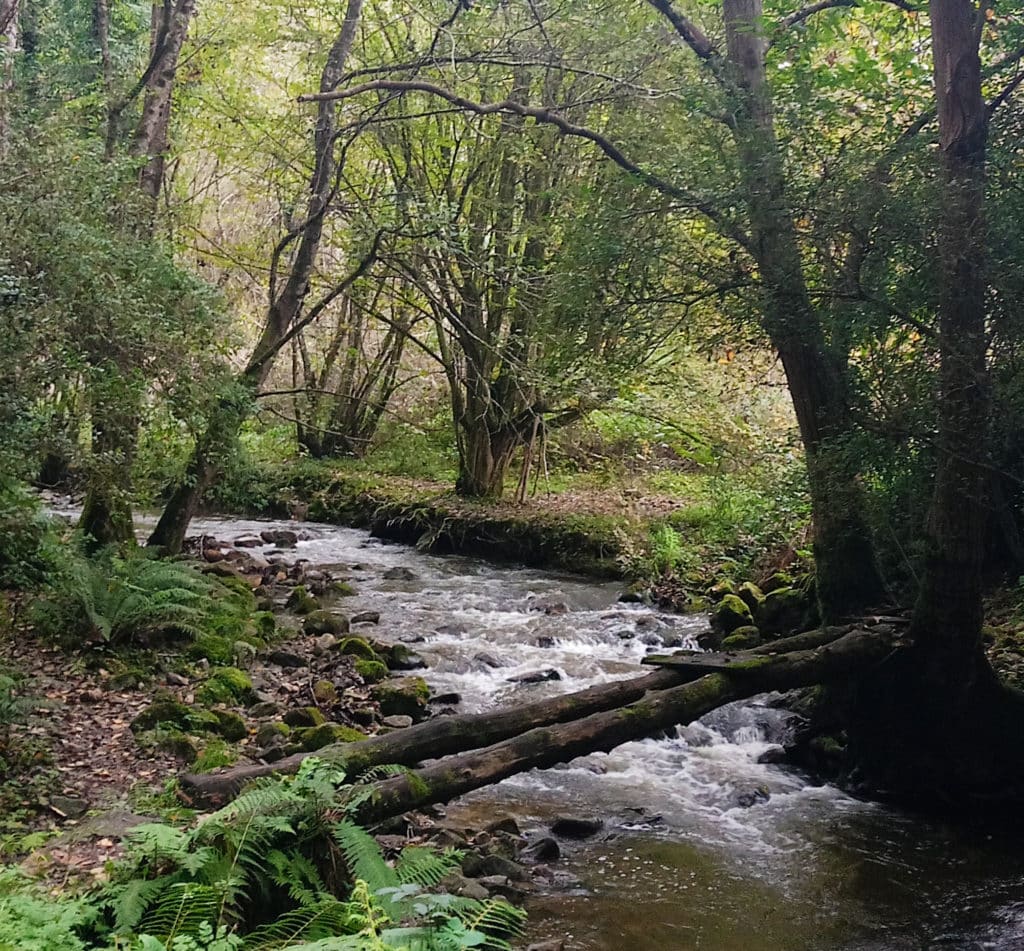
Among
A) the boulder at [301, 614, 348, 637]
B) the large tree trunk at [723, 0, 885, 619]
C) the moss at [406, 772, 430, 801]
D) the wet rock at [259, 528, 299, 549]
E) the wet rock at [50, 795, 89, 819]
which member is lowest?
the wet rock at [50, 795, 89, 819]

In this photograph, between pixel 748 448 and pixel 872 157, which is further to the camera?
pixel 748 448

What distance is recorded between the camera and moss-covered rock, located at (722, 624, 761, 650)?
10.3 meters

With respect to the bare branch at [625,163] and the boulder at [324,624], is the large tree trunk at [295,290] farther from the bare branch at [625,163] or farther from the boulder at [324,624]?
the boulder at [324,624]

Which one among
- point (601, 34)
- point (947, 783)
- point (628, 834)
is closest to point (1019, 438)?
point (947, 783)

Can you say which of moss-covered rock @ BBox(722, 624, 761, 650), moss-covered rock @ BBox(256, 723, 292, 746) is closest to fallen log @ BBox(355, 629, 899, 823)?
moss-covered rock @ BBox(256, 723, 292, 746)

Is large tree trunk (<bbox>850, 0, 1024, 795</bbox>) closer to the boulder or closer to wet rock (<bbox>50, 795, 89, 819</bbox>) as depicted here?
wet rock (<bbox>50, 795, 89, 819</bbox>)

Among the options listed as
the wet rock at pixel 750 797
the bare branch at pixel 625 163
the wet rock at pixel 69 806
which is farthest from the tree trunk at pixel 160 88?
the wet rock at pixel 750 797

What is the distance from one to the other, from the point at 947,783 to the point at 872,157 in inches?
197

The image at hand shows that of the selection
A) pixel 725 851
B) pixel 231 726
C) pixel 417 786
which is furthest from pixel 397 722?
pixel 417 786

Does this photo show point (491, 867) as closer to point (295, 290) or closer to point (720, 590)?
point (720, 590)

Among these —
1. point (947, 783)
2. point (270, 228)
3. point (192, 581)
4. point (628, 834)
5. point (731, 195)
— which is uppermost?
point (270, 228)

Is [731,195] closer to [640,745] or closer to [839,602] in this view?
[839,602]

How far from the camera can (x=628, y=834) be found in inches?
267

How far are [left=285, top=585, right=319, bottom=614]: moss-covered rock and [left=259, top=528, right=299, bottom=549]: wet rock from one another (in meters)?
4.87
